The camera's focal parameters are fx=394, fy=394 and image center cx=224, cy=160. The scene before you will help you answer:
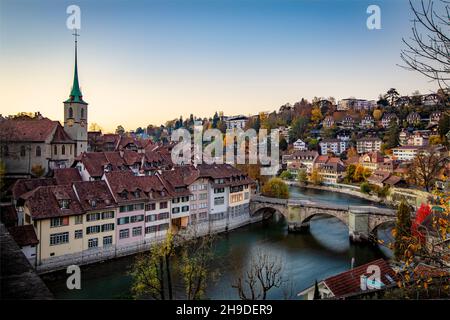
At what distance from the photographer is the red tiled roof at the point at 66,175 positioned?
1944 centimetres

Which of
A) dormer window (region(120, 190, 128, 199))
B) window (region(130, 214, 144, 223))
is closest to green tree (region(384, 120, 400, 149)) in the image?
window (region(130, 214, 144, 223))

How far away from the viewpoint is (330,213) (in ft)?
70.7

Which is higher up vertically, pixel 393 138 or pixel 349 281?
pixel 393 138

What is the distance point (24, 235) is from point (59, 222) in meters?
1.28

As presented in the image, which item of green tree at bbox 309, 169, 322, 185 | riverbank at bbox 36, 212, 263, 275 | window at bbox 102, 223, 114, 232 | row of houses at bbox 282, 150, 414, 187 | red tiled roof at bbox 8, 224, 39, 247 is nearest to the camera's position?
red tiled roof at bbox 8, 224, 39, 247

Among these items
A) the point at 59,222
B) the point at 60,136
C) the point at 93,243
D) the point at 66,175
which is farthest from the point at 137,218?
the point at 60,136

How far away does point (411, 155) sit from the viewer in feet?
142

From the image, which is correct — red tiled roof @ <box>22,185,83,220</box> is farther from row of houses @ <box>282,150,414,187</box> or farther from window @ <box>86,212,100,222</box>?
row of houses @ <box>282,150,414,187</box>

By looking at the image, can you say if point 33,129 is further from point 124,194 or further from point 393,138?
point 393,138

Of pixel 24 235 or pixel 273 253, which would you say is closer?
pixel 24 235

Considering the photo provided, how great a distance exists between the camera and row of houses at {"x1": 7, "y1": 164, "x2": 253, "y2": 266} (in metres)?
14.8

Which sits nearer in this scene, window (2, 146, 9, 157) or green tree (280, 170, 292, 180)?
window (2, 146, 9, 157)

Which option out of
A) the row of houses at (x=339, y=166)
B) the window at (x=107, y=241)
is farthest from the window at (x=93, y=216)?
the row of houses at (x=339, y=166)
